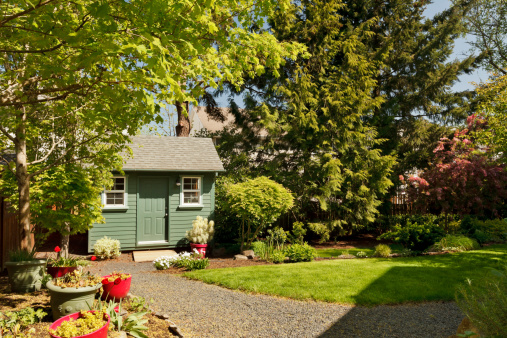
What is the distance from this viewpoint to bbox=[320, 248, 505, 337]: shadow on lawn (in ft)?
15.3

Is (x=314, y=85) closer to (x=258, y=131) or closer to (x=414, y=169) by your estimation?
(x=258, y=131)

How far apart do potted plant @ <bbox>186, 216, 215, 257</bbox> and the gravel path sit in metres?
4.49

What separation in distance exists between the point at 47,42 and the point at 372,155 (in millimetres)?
12503

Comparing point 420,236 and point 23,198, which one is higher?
point 23,198

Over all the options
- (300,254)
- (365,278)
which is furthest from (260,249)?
(365,278)

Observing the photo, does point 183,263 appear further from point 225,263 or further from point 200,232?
point 200,232

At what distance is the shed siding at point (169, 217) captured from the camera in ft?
37.6

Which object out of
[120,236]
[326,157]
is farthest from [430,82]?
[120,236]

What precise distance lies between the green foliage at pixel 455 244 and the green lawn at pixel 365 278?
809mm

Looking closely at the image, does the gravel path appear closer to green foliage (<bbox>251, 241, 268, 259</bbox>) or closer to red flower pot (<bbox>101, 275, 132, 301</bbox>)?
red flower pot (<bbox>101, 275, 132, 301</bbox>)

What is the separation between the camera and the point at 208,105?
59.5 ft

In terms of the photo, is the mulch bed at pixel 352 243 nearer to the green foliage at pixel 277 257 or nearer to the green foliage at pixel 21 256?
the green foliage at pixel 277 257

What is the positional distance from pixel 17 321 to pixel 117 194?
26.1 feet

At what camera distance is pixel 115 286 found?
17.2 feet
